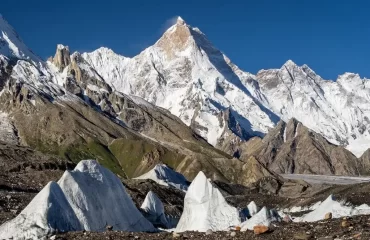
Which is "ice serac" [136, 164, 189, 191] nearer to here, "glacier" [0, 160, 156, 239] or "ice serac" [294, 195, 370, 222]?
"ice serac" [294, 195, 370, 222]

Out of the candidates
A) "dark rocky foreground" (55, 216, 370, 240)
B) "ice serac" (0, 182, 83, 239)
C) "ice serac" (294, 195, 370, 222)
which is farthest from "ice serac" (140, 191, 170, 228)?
"dark rocky foreground" (55, 216, 370, 240)

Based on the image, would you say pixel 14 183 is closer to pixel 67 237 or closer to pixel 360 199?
pixel 360 199

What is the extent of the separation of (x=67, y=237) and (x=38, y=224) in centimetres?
244

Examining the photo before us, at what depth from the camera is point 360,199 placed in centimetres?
6962

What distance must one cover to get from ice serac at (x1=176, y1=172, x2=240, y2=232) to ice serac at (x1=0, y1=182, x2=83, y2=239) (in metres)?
12.7

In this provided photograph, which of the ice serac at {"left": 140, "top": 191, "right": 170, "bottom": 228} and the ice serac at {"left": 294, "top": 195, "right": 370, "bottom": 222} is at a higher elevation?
the ice serac at {"left": 140, "top": 191, "right": 170, "bottom": 228}

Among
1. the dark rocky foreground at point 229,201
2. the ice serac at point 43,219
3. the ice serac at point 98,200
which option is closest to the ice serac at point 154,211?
→ the dark rocky foreground at point 229,201

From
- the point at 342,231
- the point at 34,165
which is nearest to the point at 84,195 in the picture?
the point at 342,231

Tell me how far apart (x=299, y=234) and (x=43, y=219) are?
12715 millimetres

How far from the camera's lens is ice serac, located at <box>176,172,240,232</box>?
4325 centimetres

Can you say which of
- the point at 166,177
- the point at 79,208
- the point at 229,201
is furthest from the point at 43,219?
the point at 166,177

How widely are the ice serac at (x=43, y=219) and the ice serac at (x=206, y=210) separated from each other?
41.6 ft

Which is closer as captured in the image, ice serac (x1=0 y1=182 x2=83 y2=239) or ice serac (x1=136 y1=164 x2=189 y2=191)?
ice serac (x1=0 y1=182 x2=83 y2=239)

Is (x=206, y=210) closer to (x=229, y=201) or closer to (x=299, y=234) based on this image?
(x=299, y=234)
